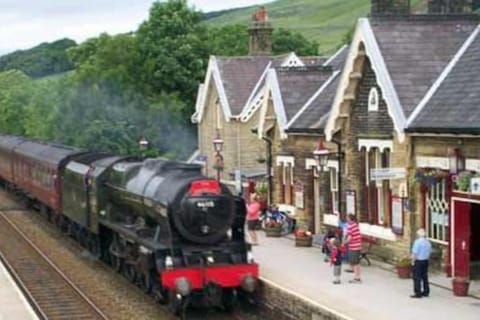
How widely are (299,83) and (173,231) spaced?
11430 mm

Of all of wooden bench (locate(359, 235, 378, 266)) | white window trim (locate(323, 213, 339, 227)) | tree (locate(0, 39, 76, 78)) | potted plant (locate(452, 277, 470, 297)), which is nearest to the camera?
potted plant (locate(452, 277, 470, 297))

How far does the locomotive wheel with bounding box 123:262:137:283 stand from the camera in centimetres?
2291

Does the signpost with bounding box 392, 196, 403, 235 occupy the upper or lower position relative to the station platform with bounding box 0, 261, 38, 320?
upper

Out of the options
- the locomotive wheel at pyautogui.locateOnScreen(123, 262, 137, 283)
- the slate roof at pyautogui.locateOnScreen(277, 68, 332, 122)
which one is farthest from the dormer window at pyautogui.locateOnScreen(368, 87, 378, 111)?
the slate roof at pyautogui.locateOnScreen(277, 68, 332, 122)

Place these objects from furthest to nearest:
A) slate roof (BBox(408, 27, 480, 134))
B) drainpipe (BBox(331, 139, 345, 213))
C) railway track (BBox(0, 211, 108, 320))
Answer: drainpipe (BBox(331, 139, 345, 213)) < railway track (BBox(0, 211, 108, 320)) < slate roof (BBox(408, 27, 480, 134))

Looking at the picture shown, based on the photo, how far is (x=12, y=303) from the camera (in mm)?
20797

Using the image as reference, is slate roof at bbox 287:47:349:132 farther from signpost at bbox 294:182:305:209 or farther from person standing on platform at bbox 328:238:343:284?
person standing on platform at bbox 328:238:343:284

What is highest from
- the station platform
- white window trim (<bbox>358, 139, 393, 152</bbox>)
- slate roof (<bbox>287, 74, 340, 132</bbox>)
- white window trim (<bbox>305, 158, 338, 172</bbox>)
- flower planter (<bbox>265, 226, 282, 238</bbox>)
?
slate roof (<bbox>287, 74, 340, 132</bbox>)

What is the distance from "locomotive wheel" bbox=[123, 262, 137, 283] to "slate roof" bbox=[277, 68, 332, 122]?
7762 millimetres

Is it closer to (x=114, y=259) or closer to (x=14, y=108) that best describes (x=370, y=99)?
(x=114, y=259)

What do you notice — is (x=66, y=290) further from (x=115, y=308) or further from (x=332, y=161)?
(x=332, y=161)

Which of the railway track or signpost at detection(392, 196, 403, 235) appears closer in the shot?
the railway track

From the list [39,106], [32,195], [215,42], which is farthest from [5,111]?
[32,195]

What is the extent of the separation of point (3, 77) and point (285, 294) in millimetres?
97477
